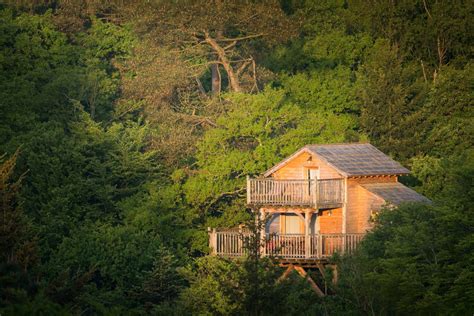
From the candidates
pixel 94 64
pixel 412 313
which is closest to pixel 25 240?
pixel 412 313

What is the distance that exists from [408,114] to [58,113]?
57.9ft

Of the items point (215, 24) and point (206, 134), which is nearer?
point (206, 134)

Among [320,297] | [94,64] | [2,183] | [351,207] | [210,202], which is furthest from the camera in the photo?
[94,64]

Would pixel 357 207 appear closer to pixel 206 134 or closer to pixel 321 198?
pixel 321 198

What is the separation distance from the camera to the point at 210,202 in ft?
235

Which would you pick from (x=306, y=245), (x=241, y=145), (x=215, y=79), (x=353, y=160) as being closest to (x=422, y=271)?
(x=306, y=245)

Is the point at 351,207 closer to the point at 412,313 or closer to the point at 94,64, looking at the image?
the point at 412,313

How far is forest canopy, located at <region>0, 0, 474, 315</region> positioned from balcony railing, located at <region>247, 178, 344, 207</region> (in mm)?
3663

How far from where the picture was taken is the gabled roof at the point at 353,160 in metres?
66.3

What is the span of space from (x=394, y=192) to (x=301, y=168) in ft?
13.5

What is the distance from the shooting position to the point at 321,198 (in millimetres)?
65688

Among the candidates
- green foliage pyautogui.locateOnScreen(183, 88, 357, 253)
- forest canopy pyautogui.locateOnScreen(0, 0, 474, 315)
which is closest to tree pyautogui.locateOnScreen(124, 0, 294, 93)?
forest canopy pyautogui.locateOnScreen(0, 0, 474, 315)

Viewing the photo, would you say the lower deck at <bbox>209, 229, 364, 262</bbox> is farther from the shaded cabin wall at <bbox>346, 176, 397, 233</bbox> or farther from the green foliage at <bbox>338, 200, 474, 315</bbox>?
the green foliage at <bbox>338, 200, 474, 315</bbox>

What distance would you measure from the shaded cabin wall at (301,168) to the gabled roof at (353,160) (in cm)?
33
